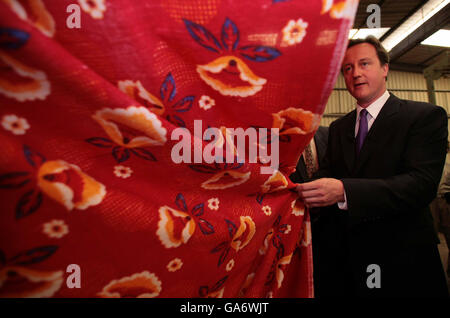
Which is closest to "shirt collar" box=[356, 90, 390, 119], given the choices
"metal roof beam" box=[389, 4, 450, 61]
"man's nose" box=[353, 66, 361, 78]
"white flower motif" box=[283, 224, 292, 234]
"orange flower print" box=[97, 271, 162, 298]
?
"man's nose" box=[353, 66, 361, 78]

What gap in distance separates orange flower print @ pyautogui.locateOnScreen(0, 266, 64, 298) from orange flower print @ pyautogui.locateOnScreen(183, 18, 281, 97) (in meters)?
0.43

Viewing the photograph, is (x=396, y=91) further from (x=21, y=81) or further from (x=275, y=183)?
(x=21, y=81)

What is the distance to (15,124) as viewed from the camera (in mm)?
375

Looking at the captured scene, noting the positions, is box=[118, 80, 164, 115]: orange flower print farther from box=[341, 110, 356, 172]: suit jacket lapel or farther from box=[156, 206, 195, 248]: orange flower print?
box=[341, 110, 356, 172]: suit jacket lapel

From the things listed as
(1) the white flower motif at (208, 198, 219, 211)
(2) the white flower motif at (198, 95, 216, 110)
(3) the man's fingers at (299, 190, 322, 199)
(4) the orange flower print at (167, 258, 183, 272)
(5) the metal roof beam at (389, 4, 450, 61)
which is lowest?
(4) the orange flower print at (167, 258, 183, 272)

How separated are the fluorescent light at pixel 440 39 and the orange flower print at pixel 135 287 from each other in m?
6.20

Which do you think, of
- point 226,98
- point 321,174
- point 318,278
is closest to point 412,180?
point 321,174

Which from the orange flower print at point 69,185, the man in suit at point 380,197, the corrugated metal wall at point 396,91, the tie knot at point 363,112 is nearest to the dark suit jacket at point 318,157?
the man in suit at point 380,197

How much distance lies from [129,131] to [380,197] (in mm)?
656

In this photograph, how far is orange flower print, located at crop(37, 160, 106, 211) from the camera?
383 mm

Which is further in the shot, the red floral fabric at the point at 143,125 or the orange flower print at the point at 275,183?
the orange flower print at the point at 275,183

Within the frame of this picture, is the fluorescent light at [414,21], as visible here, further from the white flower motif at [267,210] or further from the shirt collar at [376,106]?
the white flower motif at [267,210]

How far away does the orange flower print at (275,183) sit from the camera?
0.59 metres

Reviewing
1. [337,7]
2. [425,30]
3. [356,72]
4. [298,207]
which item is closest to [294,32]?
[337,7]
